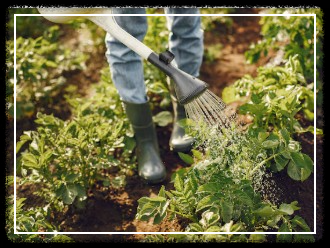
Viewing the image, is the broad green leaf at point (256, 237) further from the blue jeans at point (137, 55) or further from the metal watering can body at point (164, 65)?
the blue jeans at point (137, 55)

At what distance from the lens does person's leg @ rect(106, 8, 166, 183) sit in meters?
2.34

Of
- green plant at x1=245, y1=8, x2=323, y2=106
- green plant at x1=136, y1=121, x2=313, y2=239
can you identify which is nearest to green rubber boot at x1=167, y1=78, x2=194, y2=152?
green plant at x1=136, y1=121, x2=313, y2=239

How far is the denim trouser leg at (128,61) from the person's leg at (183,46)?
0.72 ft

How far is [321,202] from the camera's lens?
2469 millimetres

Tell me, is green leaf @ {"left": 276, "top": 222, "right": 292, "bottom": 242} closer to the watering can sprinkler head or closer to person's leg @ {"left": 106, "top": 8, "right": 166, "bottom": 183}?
the watering can sprinkler head

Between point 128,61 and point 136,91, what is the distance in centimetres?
18

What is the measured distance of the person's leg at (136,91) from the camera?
7.66 feet

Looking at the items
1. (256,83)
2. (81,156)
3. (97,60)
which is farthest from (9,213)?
(97,60)

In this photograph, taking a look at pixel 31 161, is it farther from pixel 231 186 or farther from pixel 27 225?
pixel 231 186

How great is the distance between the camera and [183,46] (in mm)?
2658

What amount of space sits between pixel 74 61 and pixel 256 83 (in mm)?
1320

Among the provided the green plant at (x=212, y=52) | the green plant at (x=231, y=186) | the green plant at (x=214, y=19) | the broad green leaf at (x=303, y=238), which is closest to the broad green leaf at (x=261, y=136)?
the green plant at (x=231, y=186)

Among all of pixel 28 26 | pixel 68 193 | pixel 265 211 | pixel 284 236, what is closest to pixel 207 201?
pixel 265 211

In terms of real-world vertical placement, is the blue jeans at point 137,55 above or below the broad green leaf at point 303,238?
above
